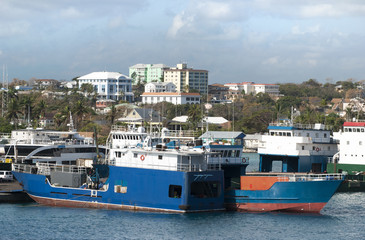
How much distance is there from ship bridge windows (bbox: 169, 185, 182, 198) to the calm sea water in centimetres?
132

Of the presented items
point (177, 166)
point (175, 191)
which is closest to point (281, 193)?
point (175, 191)

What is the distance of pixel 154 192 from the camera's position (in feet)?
137

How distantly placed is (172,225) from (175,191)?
325 centimetres

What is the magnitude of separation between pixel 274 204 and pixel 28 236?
640 inches

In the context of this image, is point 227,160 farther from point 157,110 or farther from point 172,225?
point 157,110

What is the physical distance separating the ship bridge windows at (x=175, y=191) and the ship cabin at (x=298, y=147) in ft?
66.2

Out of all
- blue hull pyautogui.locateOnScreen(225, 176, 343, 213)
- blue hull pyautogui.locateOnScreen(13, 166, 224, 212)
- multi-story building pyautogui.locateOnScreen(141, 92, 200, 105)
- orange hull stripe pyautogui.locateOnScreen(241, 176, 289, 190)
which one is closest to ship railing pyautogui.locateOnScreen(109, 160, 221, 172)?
blue hull pyautogui.locateOnScreen(13, 166, 224, 212)

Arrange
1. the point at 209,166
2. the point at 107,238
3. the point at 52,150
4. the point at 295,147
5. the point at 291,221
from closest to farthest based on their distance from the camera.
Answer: the point at 107,238, the point at 291,221, the point at 209,166, the point at 52,150, the point at 295,147

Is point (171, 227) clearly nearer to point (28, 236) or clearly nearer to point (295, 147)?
point (28, 236)

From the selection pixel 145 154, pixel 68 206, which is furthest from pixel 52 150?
pixel 145 154

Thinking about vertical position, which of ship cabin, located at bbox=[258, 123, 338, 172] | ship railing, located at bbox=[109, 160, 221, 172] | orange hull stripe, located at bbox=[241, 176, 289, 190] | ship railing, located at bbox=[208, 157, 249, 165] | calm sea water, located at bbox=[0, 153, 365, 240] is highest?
ship cabin, located at bbox=[258, 123, 338, 172]

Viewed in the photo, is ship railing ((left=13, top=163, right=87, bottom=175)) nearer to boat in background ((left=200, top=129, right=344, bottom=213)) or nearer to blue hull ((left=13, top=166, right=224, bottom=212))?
blue hull ((left=13, top=166, right=224, bottom=212))

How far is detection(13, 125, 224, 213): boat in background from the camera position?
41.4m

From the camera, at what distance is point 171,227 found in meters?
38.5
